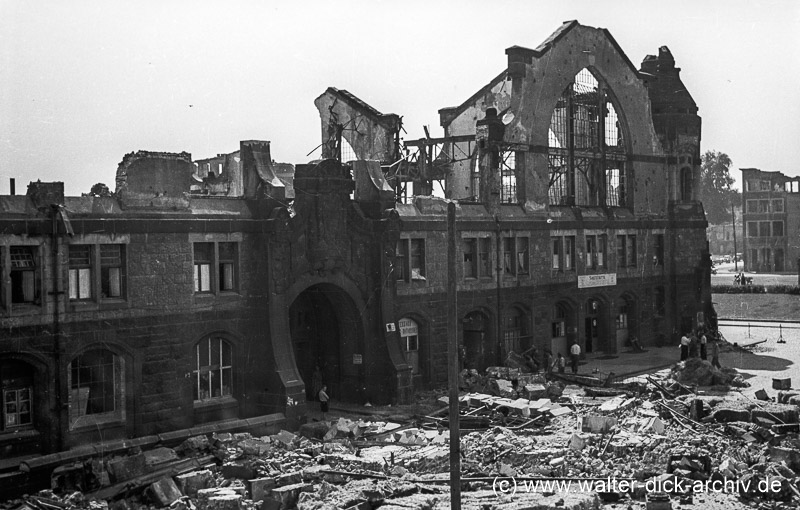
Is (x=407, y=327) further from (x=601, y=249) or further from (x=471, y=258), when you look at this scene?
(x=601, y=249)

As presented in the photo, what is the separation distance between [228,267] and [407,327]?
870 cm

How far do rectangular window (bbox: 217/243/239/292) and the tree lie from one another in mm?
110605

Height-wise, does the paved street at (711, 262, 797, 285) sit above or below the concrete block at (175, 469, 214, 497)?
above

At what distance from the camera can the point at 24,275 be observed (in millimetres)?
22797

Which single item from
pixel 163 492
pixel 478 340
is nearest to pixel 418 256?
pixel 478 340

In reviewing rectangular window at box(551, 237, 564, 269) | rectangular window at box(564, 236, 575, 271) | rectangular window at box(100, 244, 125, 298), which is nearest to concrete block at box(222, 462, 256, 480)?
rectangular window at box(100, 244, 125, 298)

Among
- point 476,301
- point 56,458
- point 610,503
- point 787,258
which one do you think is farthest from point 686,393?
point 787,258

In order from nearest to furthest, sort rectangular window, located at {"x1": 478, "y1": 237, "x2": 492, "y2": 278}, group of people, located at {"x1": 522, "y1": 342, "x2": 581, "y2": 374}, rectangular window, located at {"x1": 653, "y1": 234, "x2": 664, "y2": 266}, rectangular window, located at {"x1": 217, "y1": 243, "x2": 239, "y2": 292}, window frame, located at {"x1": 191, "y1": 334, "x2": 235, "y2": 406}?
1. window frame, located at {"x1": 191, "y1": 334, "x2": 235, "y2": 406}
2. rectangular window, located at {"x1": 217, "y1": 243, "x2": 239, "y2": 292}
3. group of people, located at {"x1": 522, "y1": 342, "x2": 581, "y2": 374}
4. rectangular window, located at {"x1": 478, "y1": 237, "x2": 492, "y2": 278}
5. rectangular window, located at {"x1": 653, "y1": 234, "x2": 664, "y2": 266}

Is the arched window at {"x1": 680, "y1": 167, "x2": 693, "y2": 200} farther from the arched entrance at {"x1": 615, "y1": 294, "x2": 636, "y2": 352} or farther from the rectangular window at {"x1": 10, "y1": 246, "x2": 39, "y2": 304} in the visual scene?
the rectangular window at {"x1": 10, "y1": 246, "x2": 39, "y2": 304}

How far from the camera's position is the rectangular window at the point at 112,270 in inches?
963

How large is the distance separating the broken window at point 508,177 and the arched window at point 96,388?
20.0 meters

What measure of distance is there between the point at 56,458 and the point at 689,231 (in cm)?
3681

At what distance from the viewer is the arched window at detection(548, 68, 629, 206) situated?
43.1 m

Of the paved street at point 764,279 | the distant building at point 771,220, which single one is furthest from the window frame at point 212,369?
the distant building at point 771,220
